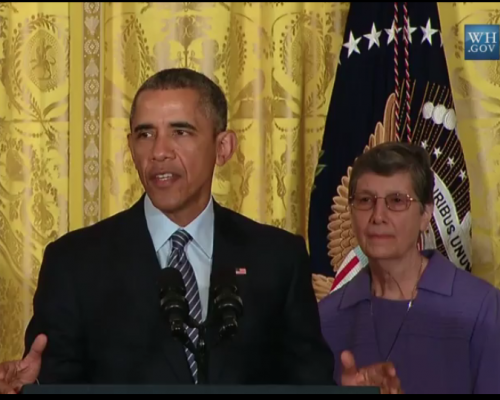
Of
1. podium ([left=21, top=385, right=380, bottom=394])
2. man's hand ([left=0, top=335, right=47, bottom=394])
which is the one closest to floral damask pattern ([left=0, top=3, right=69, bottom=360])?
man's hand ([left=0, top=335, right=47, bottom=394])

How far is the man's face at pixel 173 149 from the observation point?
220 centimetres

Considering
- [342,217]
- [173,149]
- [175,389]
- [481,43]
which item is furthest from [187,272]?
[481,43]

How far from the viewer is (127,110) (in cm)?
398

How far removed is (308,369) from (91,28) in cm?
221

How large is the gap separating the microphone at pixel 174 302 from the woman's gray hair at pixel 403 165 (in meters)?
1.33

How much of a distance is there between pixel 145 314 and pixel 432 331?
1072 mm

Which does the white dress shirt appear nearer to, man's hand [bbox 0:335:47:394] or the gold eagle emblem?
man's hand [bbox 0:335:47:394]

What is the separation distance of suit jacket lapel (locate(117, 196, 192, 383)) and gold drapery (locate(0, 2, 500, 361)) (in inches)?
65.6

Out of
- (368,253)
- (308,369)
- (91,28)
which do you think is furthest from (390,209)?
(91,28)

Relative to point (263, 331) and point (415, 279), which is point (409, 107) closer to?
point (415, 279)

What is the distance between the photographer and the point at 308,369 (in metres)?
2.18

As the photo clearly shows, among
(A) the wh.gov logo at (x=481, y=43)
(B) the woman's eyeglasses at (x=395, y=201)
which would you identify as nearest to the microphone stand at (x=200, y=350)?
(B) the woman's eyeglasses at (x=395, y=201)

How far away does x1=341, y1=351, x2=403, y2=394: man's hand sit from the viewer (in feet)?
6.85

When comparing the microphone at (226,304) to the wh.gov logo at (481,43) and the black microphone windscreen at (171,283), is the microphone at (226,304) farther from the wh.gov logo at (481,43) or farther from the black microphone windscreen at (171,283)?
the wh.gov logo at (481,43)
